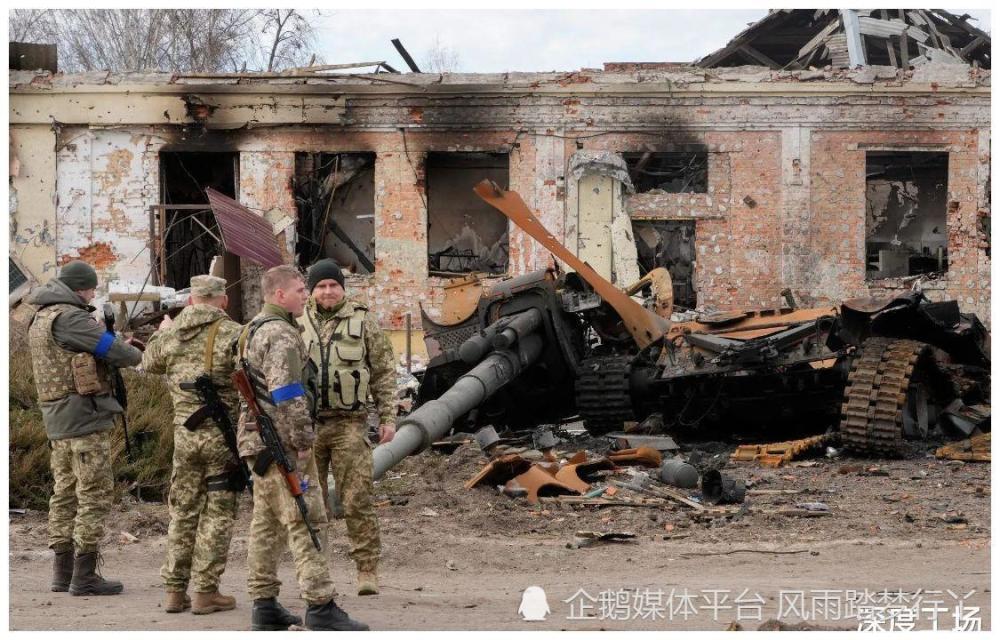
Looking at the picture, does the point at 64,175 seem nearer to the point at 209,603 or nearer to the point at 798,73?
the point at 798,73

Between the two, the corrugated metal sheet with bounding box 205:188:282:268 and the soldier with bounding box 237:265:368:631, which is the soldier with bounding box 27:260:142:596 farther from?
the corrugated metal sheet with bounding box 205:188:282:268

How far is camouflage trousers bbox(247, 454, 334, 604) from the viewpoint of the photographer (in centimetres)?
612

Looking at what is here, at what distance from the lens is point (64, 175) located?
72.1ft

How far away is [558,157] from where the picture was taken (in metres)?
22.0

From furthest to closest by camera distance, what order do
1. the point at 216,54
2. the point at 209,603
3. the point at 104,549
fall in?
the point at 216,54, the point at 104,549, the point at 209,603

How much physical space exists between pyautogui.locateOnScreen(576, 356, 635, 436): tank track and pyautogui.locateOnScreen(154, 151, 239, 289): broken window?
10.3 meters

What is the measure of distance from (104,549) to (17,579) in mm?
996

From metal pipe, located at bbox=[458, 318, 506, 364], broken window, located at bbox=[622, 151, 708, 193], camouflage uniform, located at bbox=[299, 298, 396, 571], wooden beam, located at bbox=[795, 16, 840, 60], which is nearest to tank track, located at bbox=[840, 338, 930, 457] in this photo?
metal pipe, located at bbox=[458, 318, 506, 364]

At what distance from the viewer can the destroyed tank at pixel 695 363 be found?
1232 cm

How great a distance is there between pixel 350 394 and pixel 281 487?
2.96 feet

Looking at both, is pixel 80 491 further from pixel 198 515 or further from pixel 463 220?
pixel 463 220

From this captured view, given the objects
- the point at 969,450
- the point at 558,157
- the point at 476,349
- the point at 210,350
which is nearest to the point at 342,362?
the point at 210,350

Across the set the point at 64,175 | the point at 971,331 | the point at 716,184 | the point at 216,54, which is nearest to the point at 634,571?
the point at 971,331

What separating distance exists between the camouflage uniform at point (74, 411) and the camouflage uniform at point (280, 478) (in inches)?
58.5
